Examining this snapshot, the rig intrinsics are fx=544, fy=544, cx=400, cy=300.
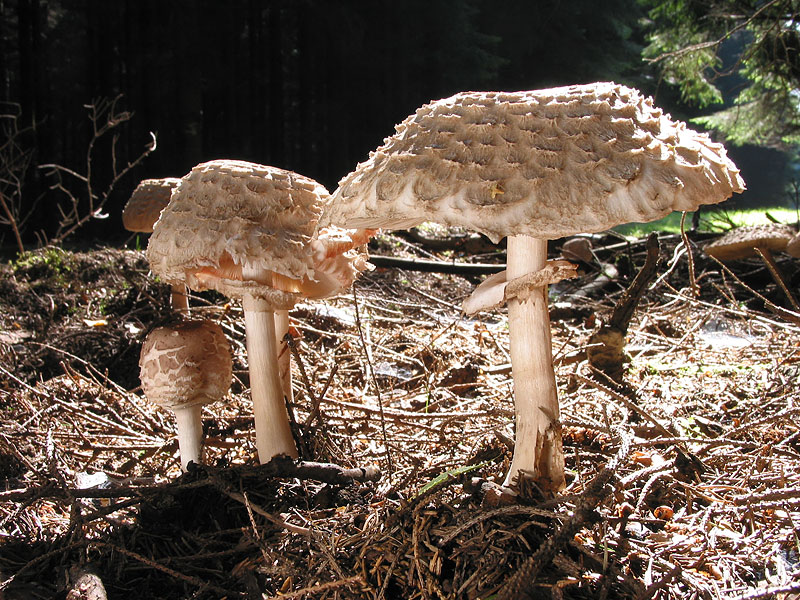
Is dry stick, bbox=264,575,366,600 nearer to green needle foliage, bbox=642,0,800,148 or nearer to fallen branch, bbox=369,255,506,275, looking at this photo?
fallen branch, bbox=369,255,506,275

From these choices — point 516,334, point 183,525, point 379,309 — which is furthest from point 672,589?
point 379,309

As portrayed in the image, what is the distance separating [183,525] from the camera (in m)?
2.34

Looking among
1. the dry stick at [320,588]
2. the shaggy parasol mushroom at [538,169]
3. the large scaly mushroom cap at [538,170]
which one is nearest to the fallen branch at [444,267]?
the shaggy parasol mushroom at [538,169]

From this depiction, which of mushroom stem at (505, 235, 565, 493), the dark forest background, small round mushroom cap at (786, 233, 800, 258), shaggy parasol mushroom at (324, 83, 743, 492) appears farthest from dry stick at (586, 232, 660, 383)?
the dark forest background

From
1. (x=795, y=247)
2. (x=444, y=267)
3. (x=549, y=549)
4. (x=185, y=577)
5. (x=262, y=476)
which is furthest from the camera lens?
(x=444, y=267)

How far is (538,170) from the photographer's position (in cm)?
172

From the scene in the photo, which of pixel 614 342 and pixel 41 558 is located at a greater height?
pixel 614 342

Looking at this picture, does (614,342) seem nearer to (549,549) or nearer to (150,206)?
(549,549)

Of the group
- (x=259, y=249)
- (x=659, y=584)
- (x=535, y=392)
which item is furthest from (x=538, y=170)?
(x=659, y=584)

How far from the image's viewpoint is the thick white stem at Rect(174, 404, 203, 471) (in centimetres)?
262

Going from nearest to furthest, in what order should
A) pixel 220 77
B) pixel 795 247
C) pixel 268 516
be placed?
pixel 268 516
pixel 795 247
pixel 220 77

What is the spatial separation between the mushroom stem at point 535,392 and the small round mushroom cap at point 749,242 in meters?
4.99

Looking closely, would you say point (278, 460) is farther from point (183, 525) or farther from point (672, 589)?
point (672, 589)

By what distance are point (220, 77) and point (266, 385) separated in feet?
45.6
